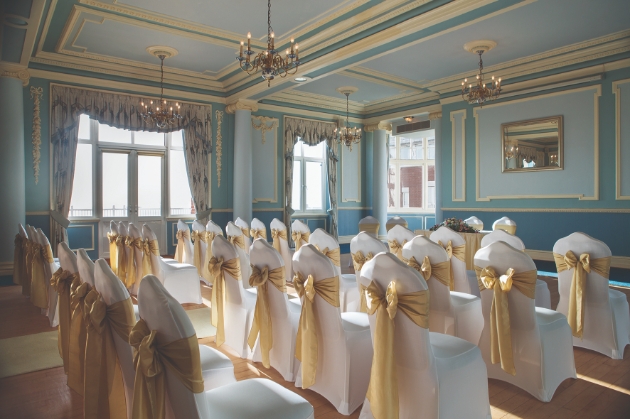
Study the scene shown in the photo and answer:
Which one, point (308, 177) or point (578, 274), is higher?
point (308, 177)

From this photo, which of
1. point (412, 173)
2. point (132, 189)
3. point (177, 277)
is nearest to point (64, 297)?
point (177, 277)

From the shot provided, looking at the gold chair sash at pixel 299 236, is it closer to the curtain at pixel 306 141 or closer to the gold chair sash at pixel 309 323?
the gold chair sash at pixel 309 323

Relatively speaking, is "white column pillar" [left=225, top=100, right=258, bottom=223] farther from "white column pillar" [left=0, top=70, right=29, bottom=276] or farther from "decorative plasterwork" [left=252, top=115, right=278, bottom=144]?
"white column pillar" [left=0, top=70, right=29, bottom=276]

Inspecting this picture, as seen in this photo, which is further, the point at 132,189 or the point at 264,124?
the point at 264,124

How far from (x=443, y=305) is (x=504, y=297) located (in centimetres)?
52

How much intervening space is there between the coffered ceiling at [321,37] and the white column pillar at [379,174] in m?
2.36

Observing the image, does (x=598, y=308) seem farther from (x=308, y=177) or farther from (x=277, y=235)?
(x=308, y=177)

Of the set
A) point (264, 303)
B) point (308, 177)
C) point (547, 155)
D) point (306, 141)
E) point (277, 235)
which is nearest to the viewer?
point (264, 303)

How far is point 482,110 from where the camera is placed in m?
8.17

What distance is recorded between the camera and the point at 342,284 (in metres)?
3.69

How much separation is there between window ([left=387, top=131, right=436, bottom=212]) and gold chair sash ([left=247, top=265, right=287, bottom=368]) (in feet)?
32.2

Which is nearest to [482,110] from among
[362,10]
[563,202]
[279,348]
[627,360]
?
[563,202]

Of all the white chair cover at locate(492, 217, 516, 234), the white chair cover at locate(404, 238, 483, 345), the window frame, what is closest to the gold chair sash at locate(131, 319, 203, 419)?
the white chair cover at locate(404, 238, 483, 345)

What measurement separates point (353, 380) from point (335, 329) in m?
0.29
